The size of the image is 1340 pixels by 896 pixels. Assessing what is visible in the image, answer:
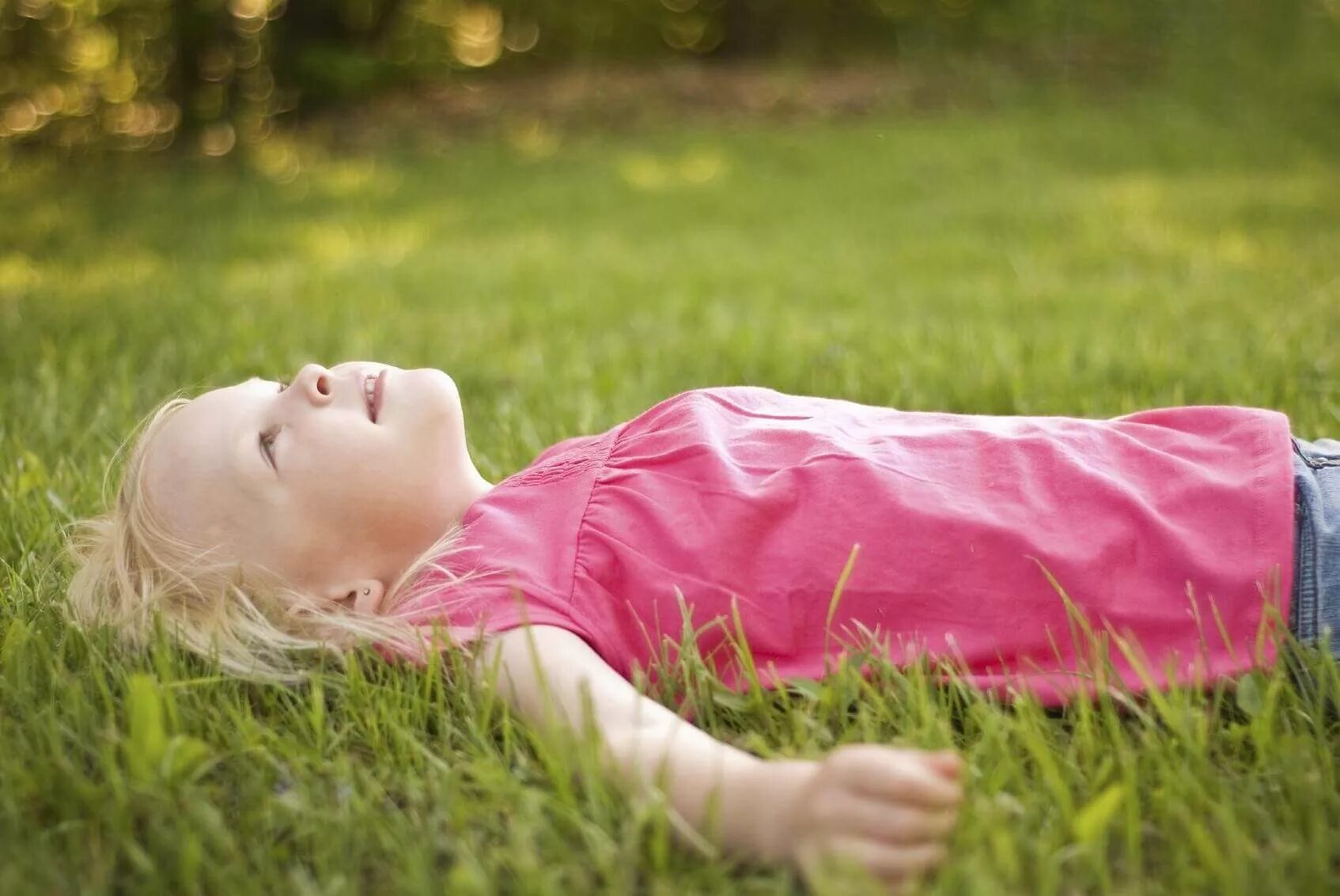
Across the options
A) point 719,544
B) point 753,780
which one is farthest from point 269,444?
point 753,780

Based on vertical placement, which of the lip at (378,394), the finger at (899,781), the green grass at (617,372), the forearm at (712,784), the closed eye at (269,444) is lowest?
the green grass at (617,372)

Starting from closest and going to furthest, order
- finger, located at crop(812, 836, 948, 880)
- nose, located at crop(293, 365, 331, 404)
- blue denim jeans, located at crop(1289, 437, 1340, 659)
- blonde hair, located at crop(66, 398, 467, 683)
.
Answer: finger, located at crop(812, 836, 948, 880) < blue denim jeans, located at crop(1289, 437, 1340, 659) < blonde hair, located at crop(66, 398, 467, 683) < nose, located at crop(293, 365, 331, 404)

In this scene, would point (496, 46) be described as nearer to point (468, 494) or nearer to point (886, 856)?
point (468, 494)

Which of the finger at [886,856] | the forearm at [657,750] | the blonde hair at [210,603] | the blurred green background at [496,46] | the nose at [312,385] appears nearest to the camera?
the finger at [886,856]

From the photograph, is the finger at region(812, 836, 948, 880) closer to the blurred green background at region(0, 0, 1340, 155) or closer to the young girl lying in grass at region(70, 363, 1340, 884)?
the young girl lying in grass at region(70, 363, 1340, 884)

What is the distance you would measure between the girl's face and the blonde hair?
0.10 ft

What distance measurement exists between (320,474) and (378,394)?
173 mm

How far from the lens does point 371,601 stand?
5.88ft

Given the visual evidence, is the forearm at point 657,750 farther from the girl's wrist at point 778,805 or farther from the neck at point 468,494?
the neck at point 468,494

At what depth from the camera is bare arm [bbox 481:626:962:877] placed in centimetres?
115

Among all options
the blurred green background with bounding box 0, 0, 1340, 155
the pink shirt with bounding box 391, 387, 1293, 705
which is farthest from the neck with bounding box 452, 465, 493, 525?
the blurred green background with bounding box 0, 0, 1340, 155

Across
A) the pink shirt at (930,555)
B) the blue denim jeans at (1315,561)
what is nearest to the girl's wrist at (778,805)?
the pink shirt at (930,555)

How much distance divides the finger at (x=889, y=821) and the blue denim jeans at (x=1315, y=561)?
694 mm

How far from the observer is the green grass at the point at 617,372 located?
1.26m
